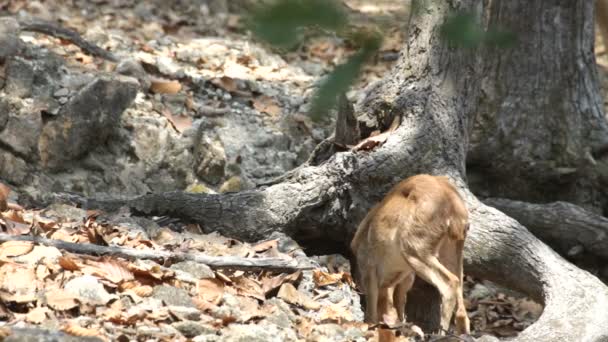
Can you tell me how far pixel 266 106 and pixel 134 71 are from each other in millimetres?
1354

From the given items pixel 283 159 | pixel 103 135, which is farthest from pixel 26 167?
pixel 283 159

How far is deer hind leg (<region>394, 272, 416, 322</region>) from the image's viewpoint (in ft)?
20.8

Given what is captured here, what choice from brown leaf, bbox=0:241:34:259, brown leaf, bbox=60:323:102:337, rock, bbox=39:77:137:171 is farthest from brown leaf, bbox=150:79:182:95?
brown leaf, bbox=60:323:102:337

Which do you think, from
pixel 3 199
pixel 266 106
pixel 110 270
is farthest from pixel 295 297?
pixel 266 106

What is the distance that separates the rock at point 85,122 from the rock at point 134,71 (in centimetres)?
69

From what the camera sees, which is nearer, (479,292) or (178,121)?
(178,121)

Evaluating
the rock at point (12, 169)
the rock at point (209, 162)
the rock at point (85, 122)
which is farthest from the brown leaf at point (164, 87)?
the rock at point (12, 169)

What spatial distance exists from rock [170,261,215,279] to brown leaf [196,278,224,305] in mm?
72

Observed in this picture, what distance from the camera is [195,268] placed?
5.14 metres

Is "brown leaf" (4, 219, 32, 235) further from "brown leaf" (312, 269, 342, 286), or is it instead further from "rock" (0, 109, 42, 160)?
"rock" (0, 109, 42, 160)

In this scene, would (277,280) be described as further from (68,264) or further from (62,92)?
(62,92)

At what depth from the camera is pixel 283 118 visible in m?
9.05

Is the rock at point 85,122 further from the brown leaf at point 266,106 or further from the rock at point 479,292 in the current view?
the rock at point 479,292

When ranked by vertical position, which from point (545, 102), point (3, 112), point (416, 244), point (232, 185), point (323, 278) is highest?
point (545, 102)
